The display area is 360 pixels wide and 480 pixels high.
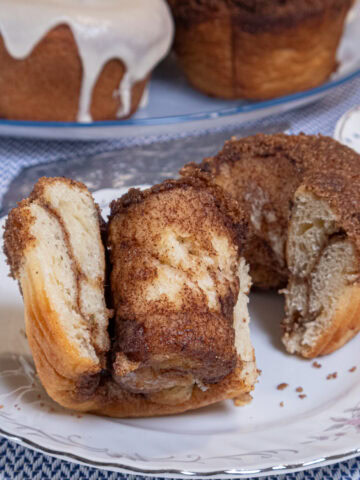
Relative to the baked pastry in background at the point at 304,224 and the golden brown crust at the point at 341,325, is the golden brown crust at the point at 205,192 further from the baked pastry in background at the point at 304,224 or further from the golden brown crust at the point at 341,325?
the golden brown crust at the point at 341,325

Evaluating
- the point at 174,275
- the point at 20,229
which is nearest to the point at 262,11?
the point at 174,275

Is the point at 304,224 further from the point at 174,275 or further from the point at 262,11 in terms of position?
the point at 262,11

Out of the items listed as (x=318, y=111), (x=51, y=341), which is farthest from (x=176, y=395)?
(x=318, y=111)

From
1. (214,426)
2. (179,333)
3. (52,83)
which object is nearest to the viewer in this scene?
(179,333)

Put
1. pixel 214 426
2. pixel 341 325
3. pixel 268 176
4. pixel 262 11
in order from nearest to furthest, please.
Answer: pixel 214 426
pixel 341 325
pixel 268 176
pixel 262 11

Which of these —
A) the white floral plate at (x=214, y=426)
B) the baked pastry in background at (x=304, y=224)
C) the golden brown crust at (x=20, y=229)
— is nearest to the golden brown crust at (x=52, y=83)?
the baked pastry in background at (x=304, y=224)

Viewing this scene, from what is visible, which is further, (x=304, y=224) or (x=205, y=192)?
(x=304, y=224)

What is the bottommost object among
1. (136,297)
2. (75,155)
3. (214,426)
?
(75,155)
